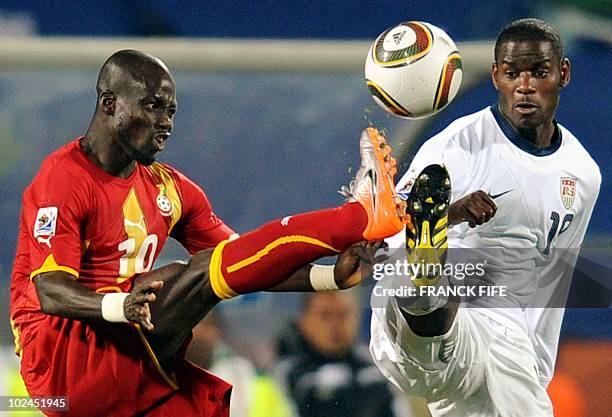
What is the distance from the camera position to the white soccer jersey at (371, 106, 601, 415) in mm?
4180

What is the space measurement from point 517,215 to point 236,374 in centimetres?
117

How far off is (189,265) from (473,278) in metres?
1.10

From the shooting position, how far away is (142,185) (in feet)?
12.9

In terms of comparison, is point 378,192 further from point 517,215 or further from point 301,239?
point 517,215

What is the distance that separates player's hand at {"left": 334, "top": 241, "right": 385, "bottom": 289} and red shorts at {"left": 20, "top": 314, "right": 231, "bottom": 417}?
57 centimetres

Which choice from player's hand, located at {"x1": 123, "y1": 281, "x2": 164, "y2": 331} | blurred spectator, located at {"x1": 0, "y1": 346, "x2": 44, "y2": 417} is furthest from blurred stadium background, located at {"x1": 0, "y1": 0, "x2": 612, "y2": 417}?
player's hand, located at {"x1": 123, "y1": 281, "x2": 164, "y2": 331}

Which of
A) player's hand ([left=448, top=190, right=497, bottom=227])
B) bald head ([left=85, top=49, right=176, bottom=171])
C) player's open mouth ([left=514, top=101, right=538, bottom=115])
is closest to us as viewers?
bald head ([left=85, top=49, right=176, bottom=171])

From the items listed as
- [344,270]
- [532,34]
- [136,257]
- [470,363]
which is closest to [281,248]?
[344,270]

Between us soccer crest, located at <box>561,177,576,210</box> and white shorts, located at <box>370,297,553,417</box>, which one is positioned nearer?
white shorts, located at <box>370,297,553,417</box>

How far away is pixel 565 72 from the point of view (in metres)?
4.32

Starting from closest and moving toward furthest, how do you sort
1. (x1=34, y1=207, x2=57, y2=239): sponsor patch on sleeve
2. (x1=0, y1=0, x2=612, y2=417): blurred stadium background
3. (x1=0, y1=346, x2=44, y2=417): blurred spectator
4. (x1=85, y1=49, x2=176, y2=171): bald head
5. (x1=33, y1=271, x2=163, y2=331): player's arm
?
1. (x1=33, y1=271, x2=163, y2=331): player's arm
2. (x1=34, y1=207, x2=57, y2=239): sponsor patch on sleeve
3. (x1=85, y1=49, x2=176, y2=171): bald head
4. (x1=0, y1=346, x2=44, y2=417): blurred spectator
5. (x1=0, y1=0, x2=612, y2=417): blurred stadium background

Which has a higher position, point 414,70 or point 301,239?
point 414,70

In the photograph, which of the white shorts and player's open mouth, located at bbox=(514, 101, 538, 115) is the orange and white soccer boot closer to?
the white shorts

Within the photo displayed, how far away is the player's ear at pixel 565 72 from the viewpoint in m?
4.30
